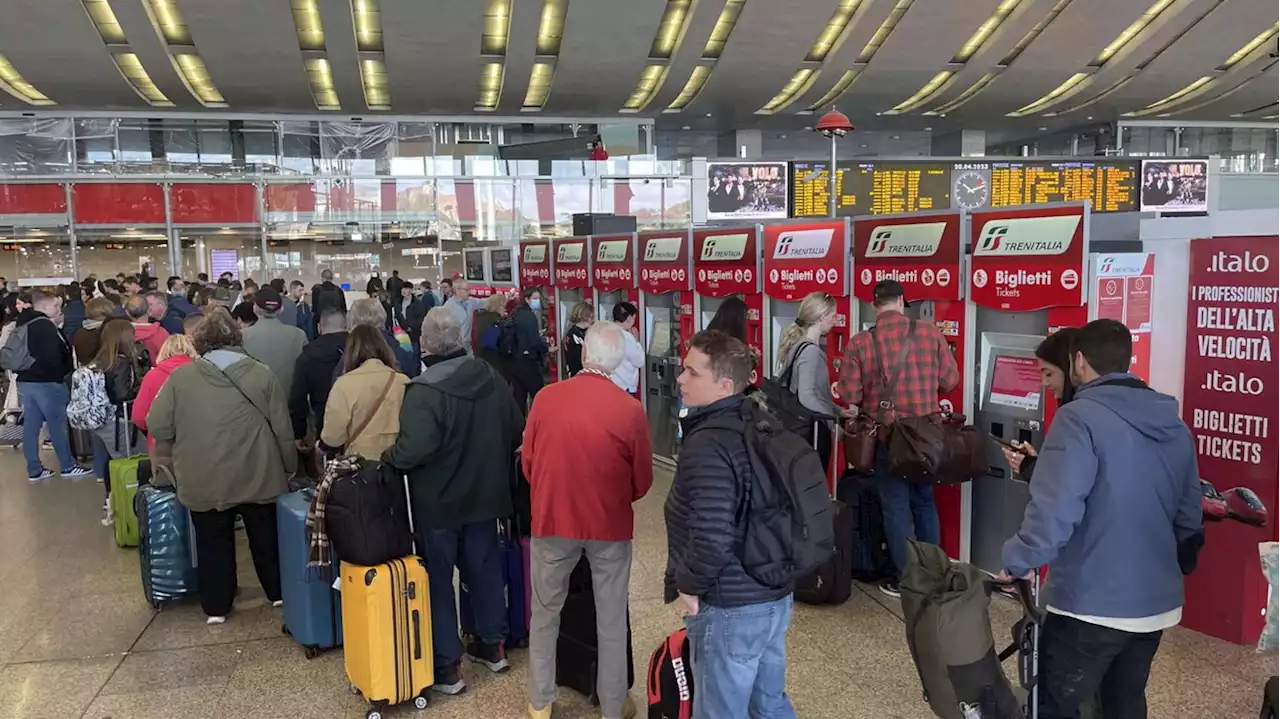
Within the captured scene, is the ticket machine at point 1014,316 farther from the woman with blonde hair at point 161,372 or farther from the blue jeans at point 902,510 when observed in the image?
the woman with blonde hair at point 161,372

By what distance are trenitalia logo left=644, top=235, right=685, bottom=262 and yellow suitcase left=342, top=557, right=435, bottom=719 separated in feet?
15.1

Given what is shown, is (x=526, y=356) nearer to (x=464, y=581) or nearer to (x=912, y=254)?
(x=912, y=254)

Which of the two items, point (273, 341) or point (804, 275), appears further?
point (804, 275)

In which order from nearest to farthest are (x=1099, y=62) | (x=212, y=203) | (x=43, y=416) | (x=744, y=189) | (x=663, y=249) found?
(x=43, y=416) < (x=663, y=249) < (x=744, y=189) < (x=212, y=203) < (x=1099, y=62)

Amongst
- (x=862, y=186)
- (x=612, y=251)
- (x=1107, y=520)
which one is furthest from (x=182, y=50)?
(x=1107, y=520)

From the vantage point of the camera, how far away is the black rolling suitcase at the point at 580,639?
3455 millimetres

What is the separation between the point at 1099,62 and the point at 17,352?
19.5 m

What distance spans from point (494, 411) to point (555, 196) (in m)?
14.8

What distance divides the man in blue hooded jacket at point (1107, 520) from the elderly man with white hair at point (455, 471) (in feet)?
6.51

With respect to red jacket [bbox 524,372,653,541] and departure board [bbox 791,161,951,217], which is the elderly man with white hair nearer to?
red jacket [bbox 524,372,653,541]

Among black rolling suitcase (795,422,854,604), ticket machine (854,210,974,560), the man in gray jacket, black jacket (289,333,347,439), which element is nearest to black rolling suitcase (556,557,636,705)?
black rolling suitcase (795,422,854,604)

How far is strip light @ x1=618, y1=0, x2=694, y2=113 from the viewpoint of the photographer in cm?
1570

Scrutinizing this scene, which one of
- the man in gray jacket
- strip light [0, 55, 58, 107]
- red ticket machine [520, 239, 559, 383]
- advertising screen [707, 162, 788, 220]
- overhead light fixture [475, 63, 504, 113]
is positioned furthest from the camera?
overhead light fixture [475, 63, 504, 113]

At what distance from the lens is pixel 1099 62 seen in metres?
18.3
